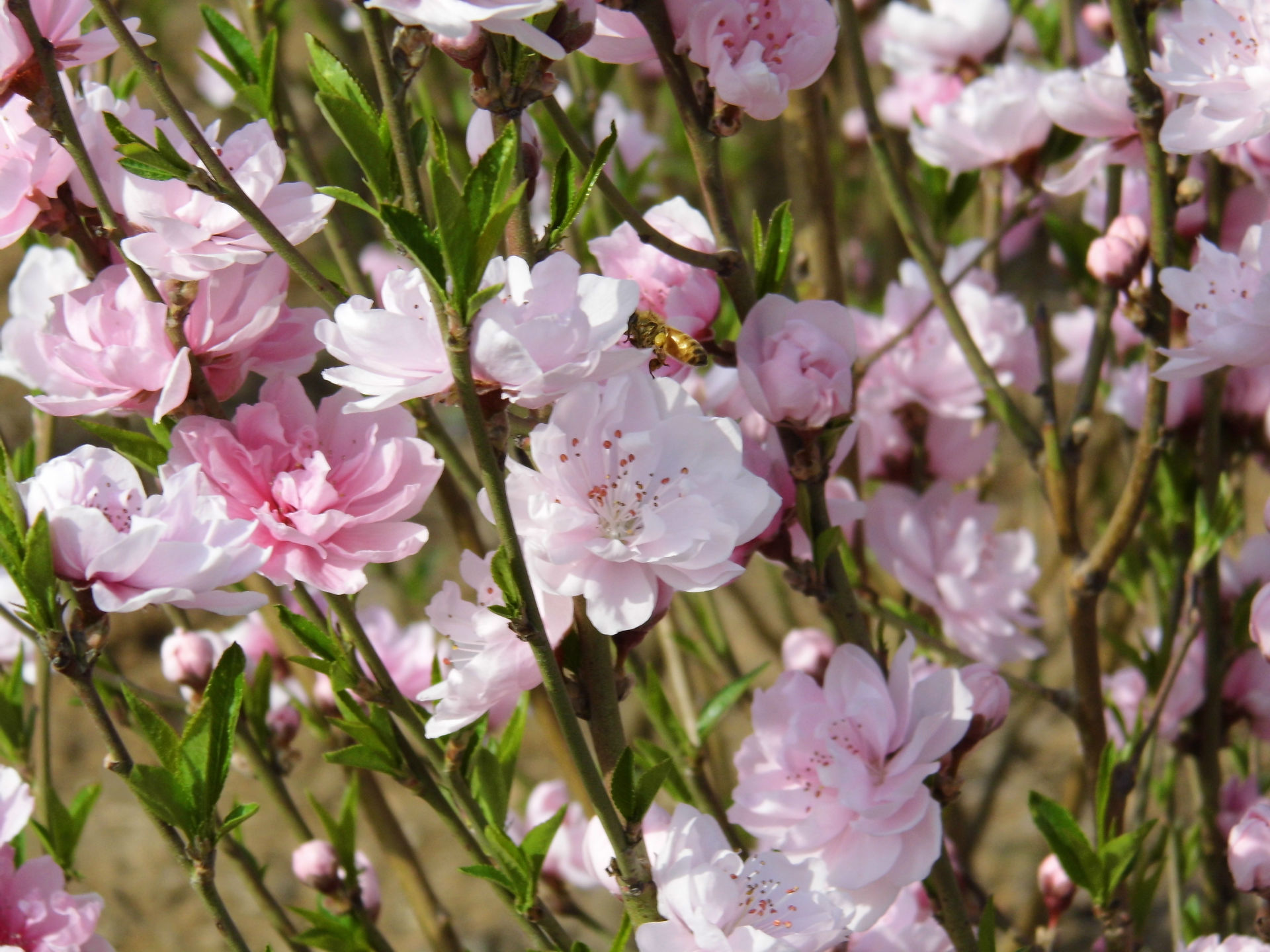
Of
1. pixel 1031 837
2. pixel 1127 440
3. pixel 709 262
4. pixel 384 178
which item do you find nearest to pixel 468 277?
pixel 384 178

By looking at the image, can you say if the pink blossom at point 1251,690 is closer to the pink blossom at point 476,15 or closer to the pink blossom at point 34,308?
the pink blossom at point 476,15

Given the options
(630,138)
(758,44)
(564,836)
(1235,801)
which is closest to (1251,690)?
(1235,801)

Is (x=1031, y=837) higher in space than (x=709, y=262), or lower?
lower

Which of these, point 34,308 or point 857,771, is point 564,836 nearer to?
point 857,771

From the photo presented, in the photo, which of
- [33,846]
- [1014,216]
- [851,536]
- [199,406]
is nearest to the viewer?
[199,406]

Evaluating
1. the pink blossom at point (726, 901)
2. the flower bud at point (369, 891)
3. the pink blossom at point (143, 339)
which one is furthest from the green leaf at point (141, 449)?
the flower bud at point (369, 891)

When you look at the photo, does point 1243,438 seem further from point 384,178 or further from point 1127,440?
point 384,178

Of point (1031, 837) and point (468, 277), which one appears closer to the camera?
point (468, 277)
